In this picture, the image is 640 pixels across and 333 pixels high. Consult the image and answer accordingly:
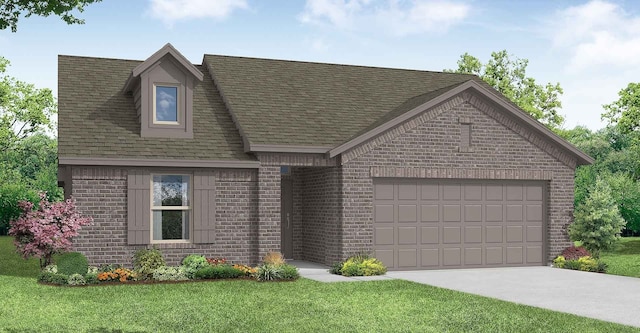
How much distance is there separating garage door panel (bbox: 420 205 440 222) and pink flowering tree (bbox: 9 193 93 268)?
9213 mm

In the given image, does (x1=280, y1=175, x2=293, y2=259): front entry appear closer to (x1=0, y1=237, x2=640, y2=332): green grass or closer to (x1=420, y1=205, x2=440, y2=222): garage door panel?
(x1=420, y1=205, x2=440, y2=222): garage door panel

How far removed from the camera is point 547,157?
23750 millimetres

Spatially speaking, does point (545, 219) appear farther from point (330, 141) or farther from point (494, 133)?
point (330, 141)

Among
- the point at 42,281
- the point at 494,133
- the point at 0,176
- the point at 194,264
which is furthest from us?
the point at 0,176

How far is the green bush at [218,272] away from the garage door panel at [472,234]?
739 centimetres

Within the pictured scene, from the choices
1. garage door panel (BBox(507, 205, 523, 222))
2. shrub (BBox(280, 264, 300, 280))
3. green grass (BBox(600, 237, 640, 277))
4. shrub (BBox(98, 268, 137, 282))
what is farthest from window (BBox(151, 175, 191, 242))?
green grass (BBox(600, 237, 640, 277))

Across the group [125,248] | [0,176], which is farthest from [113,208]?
[0,176]

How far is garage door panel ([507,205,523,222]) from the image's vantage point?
2325 centimetres

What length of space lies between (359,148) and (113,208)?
6883mm

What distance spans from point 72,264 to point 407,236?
9.23 m

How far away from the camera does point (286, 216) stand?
2417cm

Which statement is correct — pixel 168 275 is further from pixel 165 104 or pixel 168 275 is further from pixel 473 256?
pixel 473 256

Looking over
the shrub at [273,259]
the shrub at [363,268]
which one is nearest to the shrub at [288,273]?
the shrub at [273,259]

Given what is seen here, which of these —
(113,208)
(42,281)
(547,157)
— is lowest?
(42,281)
